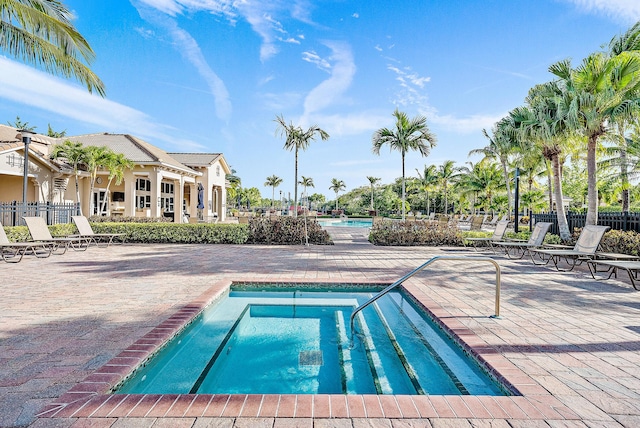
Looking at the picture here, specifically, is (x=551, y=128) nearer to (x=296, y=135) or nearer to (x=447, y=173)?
(x=296, y=135)

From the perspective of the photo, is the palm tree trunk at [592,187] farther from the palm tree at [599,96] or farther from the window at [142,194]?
the window at [142,194]

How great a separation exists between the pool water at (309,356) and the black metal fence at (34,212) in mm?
11169

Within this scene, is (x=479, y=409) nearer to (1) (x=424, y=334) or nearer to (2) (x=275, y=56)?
(1) (x=424, y=334)

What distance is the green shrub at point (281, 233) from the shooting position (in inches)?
541

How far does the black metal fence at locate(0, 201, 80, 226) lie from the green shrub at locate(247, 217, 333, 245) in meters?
7.64

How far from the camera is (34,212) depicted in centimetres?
1287

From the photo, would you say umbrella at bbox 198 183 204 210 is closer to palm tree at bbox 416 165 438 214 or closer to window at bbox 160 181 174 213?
window at bbox 160 181 174 213

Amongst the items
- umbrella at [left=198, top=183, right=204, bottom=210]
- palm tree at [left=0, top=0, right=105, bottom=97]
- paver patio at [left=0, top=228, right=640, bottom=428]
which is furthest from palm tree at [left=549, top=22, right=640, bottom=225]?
umbrella at [left=198, top=183, right=204, bottom=210]

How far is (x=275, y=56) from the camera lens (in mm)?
17938

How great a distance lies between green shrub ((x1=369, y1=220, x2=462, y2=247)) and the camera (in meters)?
13.9

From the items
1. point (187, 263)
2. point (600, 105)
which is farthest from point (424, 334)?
point (600, 105)

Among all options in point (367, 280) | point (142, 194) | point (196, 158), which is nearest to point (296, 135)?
point (367, 280)

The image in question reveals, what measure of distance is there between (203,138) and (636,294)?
41538mm

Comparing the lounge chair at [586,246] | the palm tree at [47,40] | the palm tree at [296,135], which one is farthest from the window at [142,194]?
the lounge chair at [586,246]
